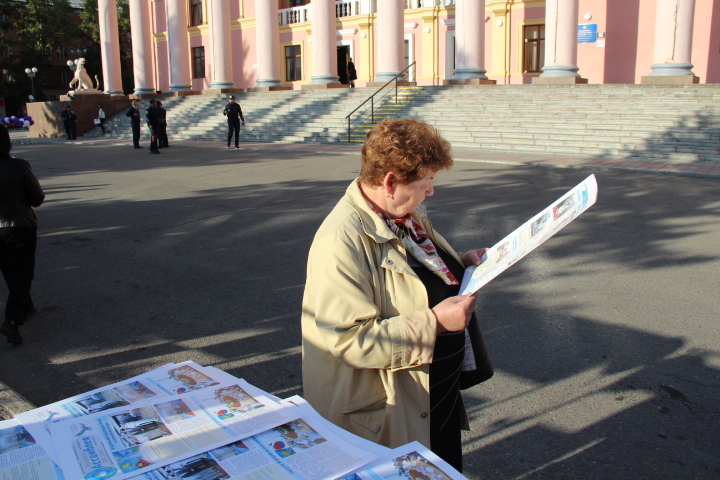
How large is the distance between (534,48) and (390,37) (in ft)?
27.4

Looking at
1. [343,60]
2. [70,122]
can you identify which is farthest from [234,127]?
[343,60]

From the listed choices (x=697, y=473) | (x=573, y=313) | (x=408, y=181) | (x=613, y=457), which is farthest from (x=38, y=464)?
(x=573, y=313)

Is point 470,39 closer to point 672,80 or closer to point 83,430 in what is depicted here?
point 672,80

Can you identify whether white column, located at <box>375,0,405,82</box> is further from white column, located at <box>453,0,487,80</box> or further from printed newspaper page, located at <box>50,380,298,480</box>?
printed newspaper page, located at <box>50,380,298,480</box>

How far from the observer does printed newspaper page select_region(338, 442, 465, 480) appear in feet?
4.69

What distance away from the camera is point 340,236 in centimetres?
187

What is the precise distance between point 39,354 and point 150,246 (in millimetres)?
2941

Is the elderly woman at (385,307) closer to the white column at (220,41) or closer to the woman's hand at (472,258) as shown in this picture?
the woman's hand at (472,258)

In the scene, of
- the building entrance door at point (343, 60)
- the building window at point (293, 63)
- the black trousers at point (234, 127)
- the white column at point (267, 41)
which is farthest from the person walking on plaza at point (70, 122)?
the building entrance door at point (343, 60)

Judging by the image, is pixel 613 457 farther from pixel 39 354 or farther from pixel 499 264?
pixel 39 354

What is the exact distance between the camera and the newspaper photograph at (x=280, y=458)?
141 cm

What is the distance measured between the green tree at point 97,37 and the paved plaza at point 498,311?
57263 millimetres

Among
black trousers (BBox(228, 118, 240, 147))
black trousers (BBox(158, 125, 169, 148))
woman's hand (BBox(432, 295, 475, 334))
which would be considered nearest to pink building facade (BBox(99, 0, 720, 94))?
black trousers (BBox(228, 118, 240, 147))

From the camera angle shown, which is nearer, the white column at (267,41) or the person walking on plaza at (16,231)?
the person walking on plaza at (16,231)
